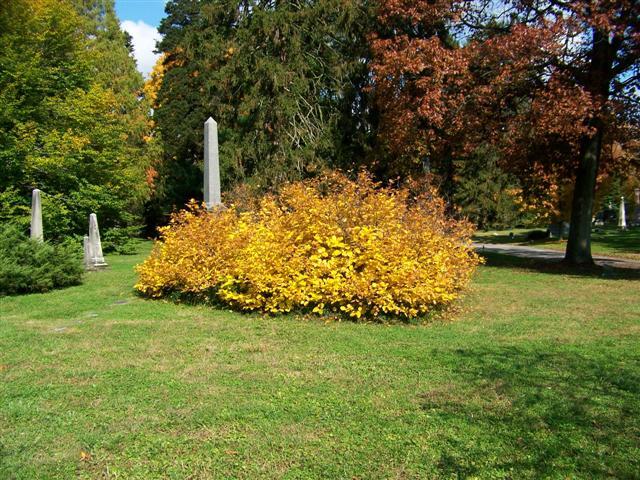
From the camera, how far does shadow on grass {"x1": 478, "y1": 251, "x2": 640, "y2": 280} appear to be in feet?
39.7

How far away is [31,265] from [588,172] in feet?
44.6

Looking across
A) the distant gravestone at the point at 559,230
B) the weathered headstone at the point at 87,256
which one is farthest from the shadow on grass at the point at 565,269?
the distant gravestone at the point at 559,230

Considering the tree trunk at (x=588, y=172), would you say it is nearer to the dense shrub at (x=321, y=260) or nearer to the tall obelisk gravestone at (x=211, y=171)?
the dense shrub at (x=321, y=260)

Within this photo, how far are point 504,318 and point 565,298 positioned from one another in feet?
7.78

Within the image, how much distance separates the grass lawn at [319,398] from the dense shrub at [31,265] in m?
2.90

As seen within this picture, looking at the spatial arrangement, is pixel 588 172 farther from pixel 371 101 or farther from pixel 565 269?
pixel 371 101

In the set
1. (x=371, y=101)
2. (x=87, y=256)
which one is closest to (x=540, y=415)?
(x=87, y=256)

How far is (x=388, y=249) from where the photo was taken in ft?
24.1

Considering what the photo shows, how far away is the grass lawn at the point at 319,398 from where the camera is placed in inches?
122

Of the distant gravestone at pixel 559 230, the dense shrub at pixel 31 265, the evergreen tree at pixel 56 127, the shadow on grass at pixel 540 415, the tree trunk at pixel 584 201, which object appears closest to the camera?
the shadow on grass at pixel 540 415

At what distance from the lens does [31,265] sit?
1045cm

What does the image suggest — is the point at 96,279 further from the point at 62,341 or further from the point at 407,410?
the point at 407,410

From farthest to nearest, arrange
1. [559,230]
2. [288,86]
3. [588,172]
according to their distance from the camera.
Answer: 1. [559,230]
2. [288,86]
3. [588,172]

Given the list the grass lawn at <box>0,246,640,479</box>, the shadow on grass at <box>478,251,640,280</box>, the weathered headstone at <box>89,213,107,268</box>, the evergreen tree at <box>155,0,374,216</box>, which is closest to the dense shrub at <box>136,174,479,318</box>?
the grass lawn at <box>0,246,640,479</box>
